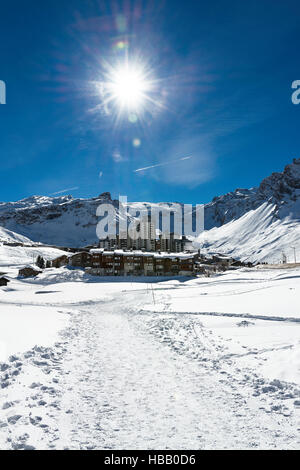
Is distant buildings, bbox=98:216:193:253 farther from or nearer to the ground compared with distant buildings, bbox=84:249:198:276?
farther from the ground

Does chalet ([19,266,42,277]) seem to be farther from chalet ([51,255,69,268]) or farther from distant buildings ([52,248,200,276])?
chalet ([51,255,69,268])

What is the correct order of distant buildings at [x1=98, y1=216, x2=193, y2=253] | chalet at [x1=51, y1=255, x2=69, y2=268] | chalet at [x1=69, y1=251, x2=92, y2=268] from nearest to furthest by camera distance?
chalet at [x1=69, y1=251, x2=92, y2=268]
chalet at [x1=51, y1=255, x2=69, y2=268]
distant buildings at [x1=98, y1=216, x2=193, y2=253]

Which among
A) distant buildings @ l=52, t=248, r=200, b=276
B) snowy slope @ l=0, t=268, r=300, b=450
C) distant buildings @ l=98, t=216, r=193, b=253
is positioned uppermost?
distant buildings @ l=98, t=216, r=193, b=253

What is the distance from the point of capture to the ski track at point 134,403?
570 centimetres

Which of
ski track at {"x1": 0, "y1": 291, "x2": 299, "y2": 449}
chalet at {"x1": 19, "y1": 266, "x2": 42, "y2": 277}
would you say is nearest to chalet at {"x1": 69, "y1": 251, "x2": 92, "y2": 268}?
chalet at {"x1": 19, "y1": 266, "x2": 42, "y2": 277}

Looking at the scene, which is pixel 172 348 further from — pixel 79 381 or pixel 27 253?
pixel 27 253

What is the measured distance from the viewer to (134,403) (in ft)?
24.2

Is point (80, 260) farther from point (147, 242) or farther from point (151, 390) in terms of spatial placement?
point (151, 390)

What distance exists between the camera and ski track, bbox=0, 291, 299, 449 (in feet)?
18.7

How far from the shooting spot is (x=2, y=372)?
29.6ft

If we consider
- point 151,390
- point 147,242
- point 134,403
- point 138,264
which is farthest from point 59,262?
point 134,403

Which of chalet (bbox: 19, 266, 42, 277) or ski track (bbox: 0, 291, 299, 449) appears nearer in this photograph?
ski track (bbox: 0, 291, 299, 449)

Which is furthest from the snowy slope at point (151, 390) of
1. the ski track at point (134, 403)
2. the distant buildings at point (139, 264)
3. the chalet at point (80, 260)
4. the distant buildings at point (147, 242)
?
the distant buildings at point (147, 242)
